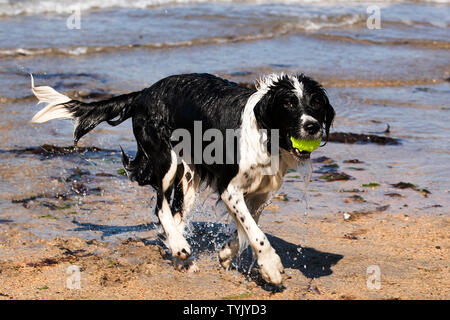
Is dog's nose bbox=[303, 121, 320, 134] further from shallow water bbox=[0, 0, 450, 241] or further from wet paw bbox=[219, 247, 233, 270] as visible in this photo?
shallow water bbox=[0, 0, 450, 241]

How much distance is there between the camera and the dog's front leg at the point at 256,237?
15.4 ft

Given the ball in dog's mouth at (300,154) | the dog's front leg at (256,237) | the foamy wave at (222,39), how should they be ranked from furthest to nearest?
the foamy wave at (222,39) < the dog's front leg at (256,237) < the ball in dog's mouth at (300,154)

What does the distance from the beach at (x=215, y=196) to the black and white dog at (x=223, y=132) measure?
26cm

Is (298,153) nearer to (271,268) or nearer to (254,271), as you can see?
(271,268)

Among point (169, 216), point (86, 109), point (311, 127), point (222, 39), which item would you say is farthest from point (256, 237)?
point (222, 39)

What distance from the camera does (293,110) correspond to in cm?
457

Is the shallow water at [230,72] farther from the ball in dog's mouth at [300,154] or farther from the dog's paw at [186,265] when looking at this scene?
the ball in dog's mouth at [300,154]

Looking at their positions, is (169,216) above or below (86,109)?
below

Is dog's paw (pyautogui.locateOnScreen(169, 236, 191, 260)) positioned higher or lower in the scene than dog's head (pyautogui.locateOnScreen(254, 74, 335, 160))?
lower

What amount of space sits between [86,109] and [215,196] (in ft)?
5.13

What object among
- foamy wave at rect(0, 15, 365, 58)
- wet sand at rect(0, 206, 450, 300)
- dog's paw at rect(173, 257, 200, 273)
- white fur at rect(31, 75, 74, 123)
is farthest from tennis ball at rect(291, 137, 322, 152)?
foamy wave at rect(0, 15, 365, 58)

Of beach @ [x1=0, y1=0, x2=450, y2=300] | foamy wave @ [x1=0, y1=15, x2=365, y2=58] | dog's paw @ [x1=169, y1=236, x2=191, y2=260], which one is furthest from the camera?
foamy wave @ [x1=0, y1=15, x2=365, y2=58]

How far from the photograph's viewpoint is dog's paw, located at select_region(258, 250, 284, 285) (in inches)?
185

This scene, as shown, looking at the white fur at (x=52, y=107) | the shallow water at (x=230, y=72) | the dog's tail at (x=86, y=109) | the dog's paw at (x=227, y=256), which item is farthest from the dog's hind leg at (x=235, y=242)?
the white fur at (x=52, y=107)
